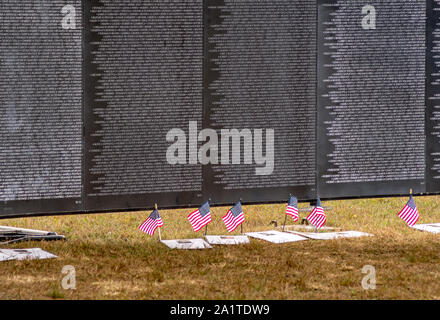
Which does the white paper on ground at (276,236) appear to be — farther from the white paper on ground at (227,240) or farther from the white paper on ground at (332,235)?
the white paper on ground at (227,240)

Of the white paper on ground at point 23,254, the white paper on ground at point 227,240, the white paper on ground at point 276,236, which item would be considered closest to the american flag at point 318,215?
the white paper on ground at point 276,236

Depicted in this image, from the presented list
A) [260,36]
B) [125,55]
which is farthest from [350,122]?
[125,55]

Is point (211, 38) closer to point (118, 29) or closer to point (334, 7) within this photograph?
point (118, 29)

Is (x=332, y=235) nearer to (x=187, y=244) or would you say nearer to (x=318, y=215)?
(x=318, y=215)

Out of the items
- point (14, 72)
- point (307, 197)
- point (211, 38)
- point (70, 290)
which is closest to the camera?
point (70, 290)

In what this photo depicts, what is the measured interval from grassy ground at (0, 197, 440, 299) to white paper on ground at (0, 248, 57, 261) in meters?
0.22

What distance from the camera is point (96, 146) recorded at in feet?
32.4

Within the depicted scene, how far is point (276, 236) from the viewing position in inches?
435

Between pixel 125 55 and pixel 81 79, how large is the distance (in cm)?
70

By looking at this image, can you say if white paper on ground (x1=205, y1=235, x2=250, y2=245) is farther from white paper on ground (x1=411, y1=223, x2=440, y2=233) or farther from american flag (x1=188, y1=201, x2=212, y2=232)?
white paper on ground (x1=411, y1=223, x2=440, y2=233)

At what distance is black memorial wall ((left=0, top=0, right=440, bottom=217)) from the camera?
9641 mm

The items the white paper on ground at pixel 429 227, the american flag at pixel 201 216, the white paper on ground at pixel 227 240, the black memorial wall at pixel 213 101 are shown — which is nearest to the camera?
the black memorial wall at pixel 213 101

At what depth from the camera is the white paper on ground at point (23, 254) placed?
919cm

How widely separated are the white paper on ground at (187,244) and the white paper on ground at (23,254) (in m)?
1.75
